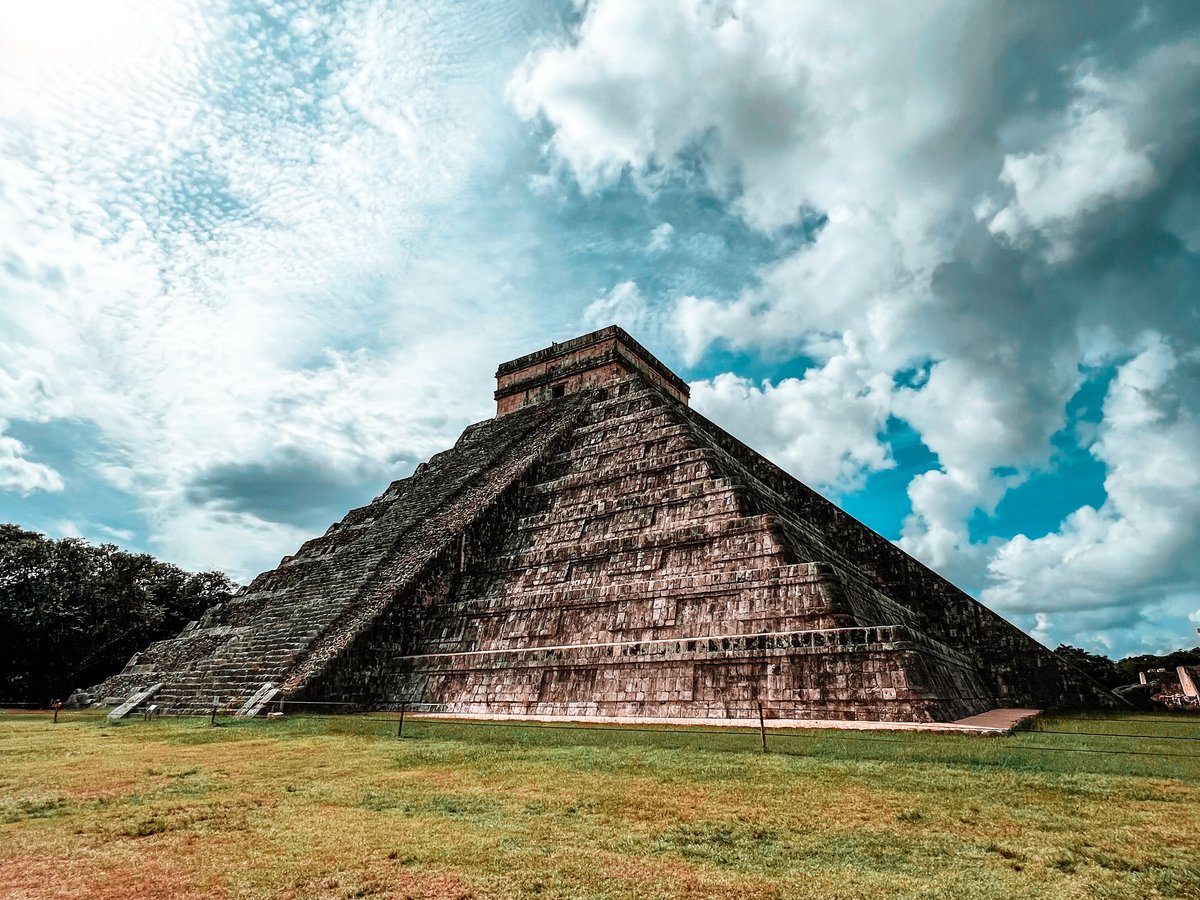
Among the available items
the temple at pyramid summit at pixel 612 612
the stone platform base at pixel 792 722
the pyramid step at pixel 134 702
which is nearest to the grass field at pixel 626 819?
the stone platform base at pixel 792 722

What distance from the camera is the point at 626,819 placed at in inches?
178

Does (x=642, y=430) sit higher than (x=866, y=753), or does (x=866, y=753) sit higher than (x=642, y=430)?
(x=642, y=430)

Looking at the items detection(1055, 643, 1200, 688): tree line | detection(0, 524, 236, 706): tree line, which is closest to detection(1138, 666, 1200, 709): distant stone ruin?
detection(1055, 643, 1200, 688): tree line

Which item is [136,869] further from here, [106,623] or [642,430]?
[106,623]

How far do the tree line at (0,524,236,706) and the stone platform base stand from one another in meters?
18.8

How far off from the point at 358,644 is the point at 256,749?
4889 millimetres

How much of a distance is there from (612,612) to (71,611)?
2133cm

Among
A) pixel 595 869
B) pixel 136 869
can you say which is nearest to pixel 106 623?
pixel 136 869

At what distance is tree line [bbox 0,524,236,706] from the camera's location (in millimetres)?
22234

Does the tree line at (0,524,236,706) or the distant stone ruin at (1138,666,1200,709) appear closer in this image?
the distant stone ruin at (1138,666,1200,709)

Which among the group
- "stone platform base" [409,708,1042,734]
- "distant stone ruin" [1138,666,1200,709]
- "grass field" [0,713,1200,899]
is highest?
"distant stone ruin" [1138,666,1200,709]

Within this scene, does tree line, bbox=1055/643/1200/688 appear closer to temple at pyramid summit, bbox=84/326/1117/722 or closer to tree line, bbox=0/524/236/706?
temple at pyramid summit, bbox=84/326/1117/722

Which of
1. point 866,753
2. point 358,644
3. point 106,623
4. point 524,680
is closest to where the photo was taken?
point 866,753

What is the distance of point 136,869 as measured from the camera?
12.3 ft
